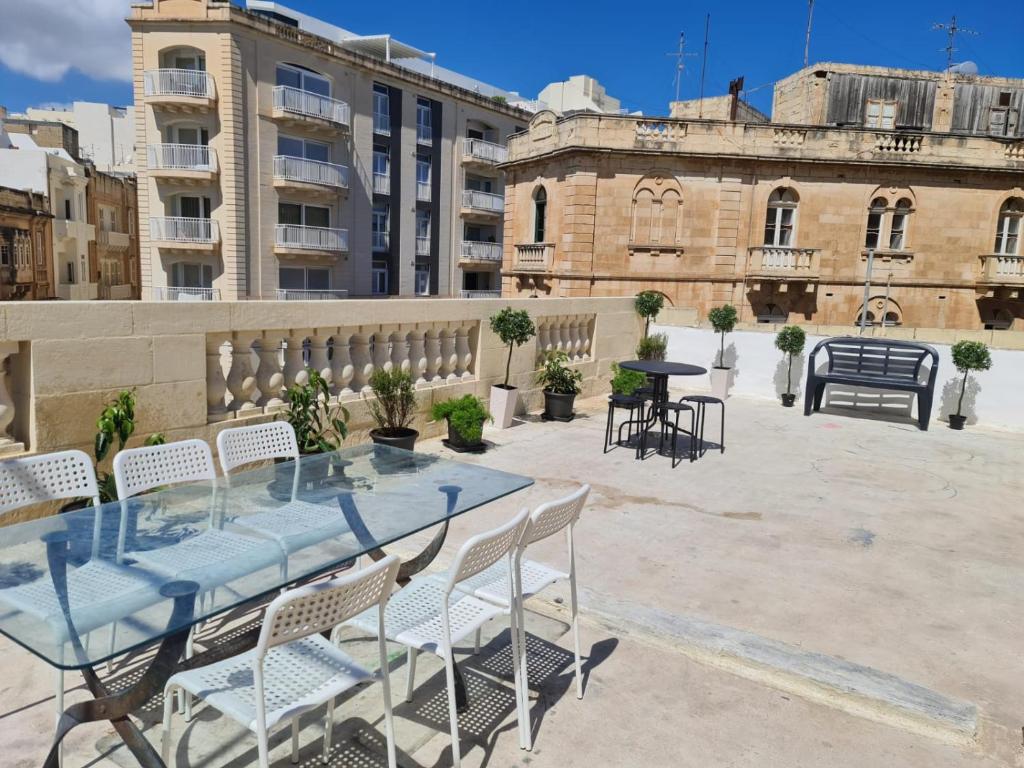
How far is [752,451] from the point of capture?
8625 millimetres

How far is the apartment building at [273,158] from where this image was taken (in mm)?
26188

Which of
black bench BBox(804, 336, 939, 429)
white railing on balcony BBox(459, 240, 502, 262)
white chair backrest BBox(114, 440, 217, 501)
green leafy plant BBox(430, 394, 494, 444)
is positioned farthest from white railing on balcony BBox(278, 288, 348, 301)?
white chair backrest BBox(114, 440, 217, 501)

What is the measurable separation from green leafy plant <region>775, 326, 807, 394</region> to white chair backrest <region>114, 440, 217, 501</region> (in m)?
9.81

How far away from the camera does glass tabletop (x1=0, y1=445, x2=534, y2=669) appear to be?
7.48 feet

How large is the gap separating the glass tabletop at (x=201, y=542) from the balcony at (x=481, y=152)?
33501 mm

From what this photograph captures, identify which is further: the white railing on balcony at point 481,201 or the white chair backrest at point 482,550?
the white railing on balcony at point 481,201

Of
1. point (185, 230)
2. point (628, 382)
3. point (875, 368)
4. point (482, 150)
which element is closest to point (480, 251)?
point (482, 150)

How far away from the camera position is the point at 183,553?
2896mm

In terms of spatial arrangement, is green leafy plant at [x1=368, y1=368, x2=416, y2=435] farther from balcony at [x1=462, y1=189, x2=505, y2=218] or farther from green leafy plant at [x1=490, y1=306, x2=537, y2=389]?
balcony at [x1=462, y1=189, x2=505, y2=218]

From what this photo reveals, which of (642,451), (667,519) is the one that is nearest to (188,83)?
(642,451)

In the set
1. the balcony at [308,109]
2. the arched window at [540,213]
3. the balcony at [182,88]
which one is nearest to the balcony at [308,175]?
the balcony at [308,109]

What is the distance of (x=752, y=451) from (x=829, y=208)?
580 inches

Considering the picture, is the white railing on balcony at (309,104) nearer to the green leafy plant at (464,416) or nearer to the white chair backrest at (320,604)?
the green leafy plant at (464,416)

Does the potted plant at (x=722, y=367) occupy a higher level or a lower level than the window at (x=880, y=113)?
lower
